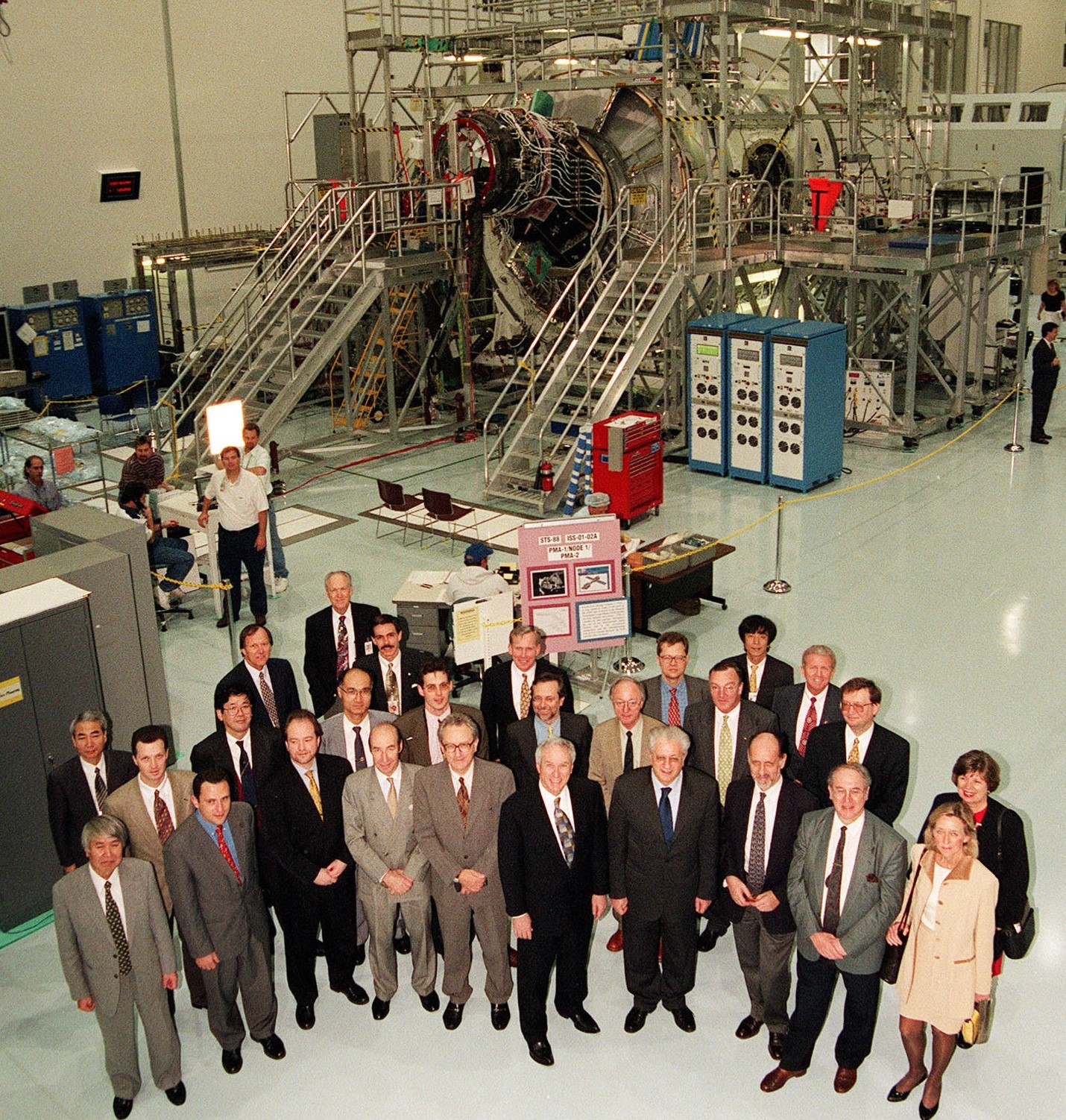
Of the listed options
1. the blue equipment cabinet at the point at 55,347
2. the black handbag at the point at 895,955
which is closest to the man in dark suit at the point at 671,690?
the black handbag at the point at 895,955

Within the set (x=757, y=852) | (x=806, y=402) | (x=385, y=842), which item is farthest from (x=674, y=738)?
(x=806, y=402)

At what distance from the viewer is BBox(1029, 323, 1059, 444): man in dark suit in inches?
679

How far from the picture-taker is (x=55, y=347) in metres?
A: 20.8

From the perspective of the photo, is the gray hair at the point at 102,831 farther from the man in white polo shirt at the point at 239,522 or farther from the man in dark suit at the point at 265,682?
the man in white polo shirt at the point at 239,522

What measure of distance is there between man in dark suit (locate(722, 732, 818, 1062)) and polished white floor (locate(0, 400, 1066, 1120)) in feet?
1.53

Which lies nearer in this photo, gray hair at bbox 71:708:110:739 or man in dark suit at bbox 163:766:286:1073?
man in dark suit at bbox 163:766:286:1073

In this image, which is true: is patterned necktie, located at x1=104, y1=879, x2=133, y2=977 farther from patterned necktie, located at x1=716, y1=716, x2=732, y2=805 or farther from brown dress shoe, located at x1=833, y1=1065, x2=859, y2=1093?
brown dress shoe, located at x1=833, y1=1065, x2=859, y2=1093

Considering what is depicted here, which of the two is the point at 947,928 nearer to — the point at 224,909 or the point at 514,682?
the point at 514,682

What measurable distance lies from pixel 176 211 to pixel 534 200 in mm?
8571

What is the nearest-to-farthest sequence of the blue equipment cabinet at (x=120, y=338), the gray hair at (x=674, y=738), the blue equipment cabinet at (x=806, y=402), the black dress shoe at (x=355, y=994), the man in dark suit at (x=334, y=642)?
1. the gray hair at (x=674, y=738)
2. the black dress shoe at (x=355, y=994)
3. the man in dark suit at (x=334, y=642)
4. the blue equipment cabinet at (x=806, y=402)
5. the blue equipment cabinet at (x=120, y=338)

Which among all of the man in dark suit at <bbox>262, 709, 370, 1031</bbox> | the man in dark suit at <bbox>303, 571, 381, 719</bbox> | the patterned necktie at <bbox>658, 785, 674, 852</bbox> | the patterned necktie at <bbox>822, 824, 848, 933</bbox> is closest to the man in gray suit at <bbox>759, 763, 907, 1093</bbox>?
the patterned necktie at <bbox>822, 824, 848, 933</bbox>

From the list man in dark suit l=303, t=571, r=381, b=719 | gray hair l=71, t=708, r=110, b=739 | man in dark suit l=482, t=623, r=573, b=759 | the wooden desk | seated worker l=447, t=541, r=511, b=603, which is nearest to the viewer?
gray hair l=71, t=708, r=110, b=739

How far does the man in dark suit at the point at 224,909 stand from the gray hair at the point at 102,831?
271mm

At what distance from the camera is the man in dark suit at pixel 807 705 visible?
7133 mm
